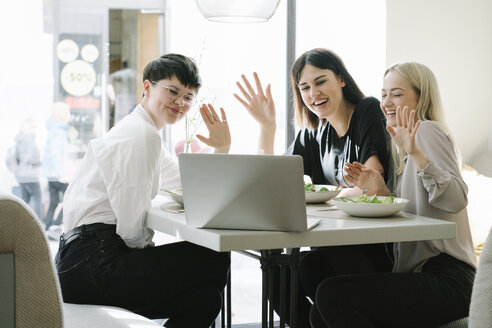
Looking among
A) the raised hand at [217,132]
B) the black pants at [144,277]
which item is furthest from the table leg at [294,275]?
the raised hand at [217,132]

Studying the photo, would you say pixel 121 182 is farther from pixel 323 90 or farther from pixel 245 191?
pixel 323 90

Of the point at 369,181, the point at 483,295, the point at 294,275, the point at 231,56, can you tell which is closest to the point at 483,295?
the point at 483,295

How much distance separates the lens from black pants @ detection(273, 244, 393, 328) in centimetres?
238

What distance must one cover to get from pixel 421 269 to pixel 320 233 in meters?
0.52

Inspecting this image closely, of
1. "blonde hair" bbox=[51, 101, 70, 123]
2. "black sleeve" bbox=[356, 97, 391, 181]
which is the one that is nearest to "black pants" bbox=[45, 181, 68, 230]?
"blonde hair" bbox=[51, 101, 70, 123]

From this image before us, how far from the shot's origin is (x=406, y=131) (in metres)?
2.09

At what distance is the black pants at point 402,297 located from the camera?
1.98 metres

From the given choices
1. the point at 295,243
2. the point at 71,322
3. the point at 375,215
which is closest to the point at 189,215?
the point at 295,243

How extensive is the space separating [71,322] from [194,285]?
0.51 meters

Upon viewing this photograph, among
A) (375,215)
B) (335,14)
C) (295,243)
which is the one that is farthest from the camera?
(335,14)

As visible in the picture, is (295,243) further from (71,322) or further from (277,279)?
(277,279)

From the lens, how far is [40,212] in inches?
157

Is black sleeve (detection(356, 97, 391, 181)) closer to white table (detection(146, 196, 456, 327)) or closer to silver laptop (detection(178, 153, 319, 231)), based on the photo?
white table (detection(146, 196, 456, 327))

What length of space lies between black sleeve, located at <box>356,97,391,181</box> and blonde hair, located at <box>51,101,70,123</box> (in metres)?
1.99
